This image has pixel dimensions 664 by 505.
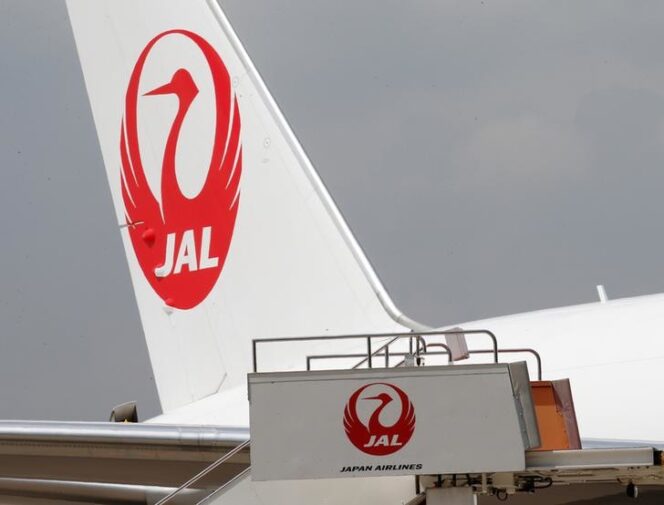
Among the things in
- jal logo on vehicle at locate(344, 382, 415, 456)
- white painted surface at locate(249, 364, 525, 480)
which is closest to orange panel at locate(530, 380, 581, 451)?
white painted surface at locate(249, 364, 525, 480)

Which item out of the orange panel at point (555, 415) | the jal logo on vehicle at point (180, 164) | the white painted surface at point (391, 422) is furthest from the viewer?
the jal logo on vehicle at point (180, 164)

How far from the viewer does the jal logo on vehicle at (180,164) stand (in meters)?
13.5

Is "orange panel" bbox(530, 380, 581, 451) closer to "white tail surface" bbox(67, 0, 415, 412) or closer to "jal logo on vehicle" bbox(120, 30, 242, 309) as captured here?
"white tail surface" bbox(67, 0, 415, 412)

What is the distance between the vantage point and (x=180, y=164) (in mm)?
13945

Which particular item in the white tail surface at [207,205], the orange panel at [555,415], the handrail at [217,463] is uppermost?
the white tail surface at [207,205]

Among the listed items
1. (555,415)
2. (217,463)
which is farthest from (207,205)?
(555,415)

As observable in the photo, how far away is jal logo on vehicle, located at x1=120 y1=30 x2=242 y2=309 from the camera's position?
44.2ft

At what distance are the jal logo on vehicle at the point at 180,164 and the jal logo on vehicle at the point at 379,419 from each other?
643 cm

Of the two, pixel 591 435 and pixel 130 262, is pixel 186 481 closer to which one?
pixel 591 435

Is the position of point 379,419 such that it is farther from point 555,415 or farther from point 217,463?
point 217,463

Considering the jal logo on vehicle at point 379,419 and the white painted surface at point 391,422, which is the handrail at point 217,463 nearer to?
the white painted surface at point 391,422

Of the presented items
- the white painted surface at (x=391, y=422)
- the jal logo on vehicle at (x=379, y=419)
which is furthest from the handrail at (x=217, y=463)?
the jal logo on vehicle at (x=379, y=419)

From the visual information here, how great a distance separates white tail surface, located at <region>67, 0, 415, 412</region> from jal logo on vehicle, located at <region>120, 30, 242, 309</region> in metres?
0.02

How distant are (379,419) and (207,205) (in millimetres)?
7084
